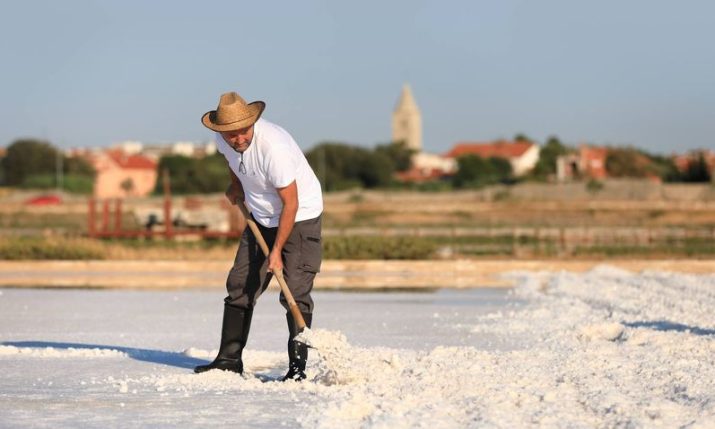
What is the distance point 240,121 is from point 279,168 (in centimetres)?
31

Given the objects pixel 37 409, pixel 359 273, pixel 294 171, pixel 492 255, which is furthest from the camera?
pixel 492 255

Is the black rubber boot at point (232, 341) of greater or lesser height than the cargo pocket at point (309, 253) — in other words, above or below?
below

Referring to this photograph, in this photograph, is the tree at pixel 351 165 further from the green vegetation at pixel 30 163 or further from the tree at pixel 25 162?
the tree at pixel 25 162

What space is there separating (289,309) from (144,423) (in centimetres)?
164

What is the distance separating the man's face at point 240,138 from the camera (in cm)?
A: 679

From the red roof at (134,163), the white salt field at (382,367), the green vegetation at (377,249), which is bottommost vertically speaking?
the green vegetation at (377,249)

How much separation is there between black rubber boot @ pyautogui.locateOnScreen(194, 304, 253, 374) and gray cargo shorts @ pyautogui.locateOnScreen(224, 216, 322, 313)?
A: 0.06 meters

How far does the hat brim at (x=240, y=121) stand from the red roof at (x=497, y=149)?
111 metres

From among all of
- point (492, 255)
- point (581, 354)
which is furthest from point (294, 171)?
point (492, 255)

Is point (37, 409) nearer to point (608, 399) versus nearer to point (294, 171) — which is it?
point (294, 171)

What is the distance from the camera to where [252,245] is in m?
7.29

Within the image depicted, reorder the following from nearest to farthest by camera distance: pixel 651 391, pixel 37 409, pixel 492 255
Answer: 1. pixel 37 409
2. pixel 651 391
3. pixel 492 255

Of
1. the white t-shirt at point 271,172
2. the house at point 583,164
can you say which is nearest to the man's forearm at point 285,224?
the white t-shirt at point 271,172

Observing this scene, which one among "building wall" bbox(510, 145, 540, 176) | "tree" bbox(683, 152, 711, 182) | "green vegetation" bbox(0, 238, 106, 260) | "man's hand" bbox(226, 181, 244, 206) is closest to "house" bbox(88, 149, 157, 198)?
"building wall" bbox(510, 145, 540, 176)
